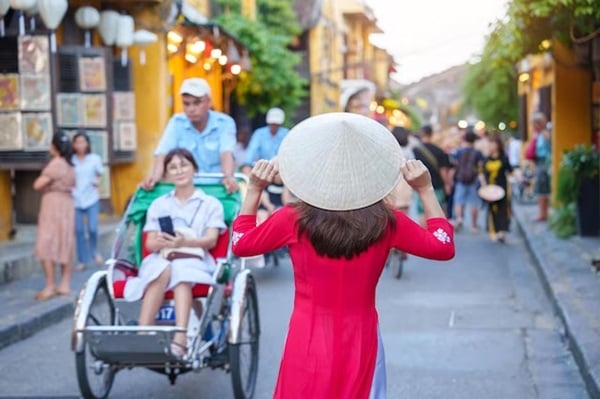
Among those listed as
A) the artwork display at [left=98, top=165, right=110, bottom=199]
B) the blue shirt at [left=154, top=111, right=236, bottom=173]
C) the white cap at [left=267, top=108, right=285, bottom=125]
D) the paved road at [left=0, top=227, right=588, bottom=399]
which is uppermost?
the white cap at [left=267, top=108, right=285, bottom=125]

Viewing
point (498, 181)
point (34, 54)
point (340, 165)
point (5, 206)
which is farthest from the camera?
point (498, 181)

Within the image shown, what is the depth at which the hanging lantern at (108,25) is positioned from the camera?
16094 millimetres

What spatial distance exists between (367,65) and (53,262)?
120 feet

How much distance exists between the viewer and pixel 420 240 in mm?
3982

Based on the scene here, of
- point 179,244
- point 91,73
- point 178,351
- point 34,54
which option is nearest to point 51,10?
point 34,54

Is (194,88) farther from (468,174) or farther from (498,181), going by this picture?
(468,174)

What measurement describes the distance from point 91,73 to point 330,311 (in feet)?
39.9

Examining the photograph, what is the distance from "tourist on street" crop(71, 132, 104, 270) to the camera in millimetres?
12539

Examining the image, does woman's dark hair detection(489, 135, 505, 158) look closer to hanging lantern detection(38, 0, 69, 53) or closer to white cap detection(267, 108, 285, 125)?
white cap detection(267, 108, 285, 125)

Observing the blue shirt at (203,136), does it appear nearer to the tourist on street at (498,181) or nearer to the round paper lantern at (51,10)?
the round paper lantern at (51,10)

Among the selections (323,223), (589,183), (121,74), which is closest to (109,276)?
(323,223)

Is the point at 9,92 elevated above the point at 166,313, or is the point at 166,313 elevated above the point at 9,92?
the point at 9,92

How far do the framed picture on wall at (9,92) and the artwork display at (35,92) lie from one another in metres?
0.08

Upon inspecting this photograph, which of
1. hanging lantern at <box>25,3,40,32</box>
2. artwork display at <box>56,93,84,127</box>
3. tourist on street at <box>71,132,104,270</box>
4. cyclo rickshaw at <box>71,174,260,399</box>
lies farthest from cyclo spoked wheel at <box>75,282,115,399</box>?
artwork display at <box>56,93,84,127</box>
